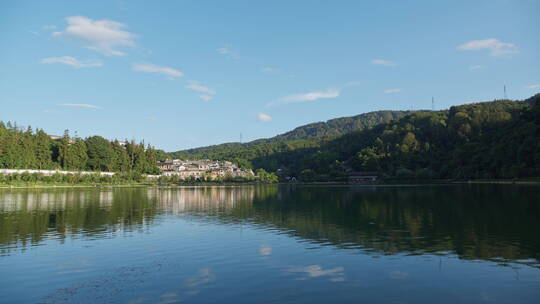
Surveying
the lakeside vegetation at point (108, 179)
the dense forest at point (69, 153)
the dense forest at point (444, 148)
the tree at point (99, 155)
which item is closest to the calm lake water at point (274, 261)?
the dense forest at point (444, 148)

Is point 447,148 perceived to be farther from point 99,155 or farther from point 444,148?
point 99,155

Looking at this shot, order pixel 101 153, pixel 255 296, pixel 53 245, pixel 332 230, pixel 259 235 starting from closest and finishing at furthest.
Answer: pixel 255 296
pixel 53 245
pixel 259 235
pixel 332 230
pixel 101 153

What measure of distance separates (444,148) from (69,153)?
10586cm

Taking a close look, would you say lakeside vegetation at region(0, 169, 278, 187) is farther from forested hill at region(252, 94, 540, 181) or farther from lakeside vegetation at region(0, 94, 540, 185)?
forested hill at region(252, 94, 540, 181)

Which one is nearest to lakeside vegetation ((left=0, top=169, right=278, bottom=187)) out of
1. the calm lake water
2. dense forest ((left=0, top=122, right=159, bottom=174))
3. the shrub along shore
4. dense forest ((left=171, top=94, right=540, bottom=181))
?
the shrub along shore

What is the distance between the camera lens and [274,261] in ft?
47.3

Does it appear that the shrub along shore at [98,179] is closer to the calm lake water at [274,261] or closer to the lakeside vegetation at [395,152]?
the lakeside vegetation at [395,152]

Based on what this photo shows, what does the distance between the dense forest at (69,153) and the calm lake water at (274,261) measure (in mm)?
66348

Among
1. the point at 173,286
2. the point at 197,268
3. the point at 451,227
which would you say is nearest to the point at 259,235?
the point at 197,268

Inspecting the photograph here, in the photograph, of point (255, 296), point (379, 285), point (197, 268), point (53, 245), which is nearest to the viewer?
point (255, 296)

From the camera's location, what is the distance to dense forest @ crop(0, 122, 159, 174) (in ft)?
265

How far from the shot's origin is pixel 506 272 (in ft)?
40.4

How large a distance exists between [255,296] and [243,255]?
526 centimetres

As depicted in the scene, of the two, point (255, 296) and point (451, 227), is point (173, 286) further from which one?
point (451, 227)
